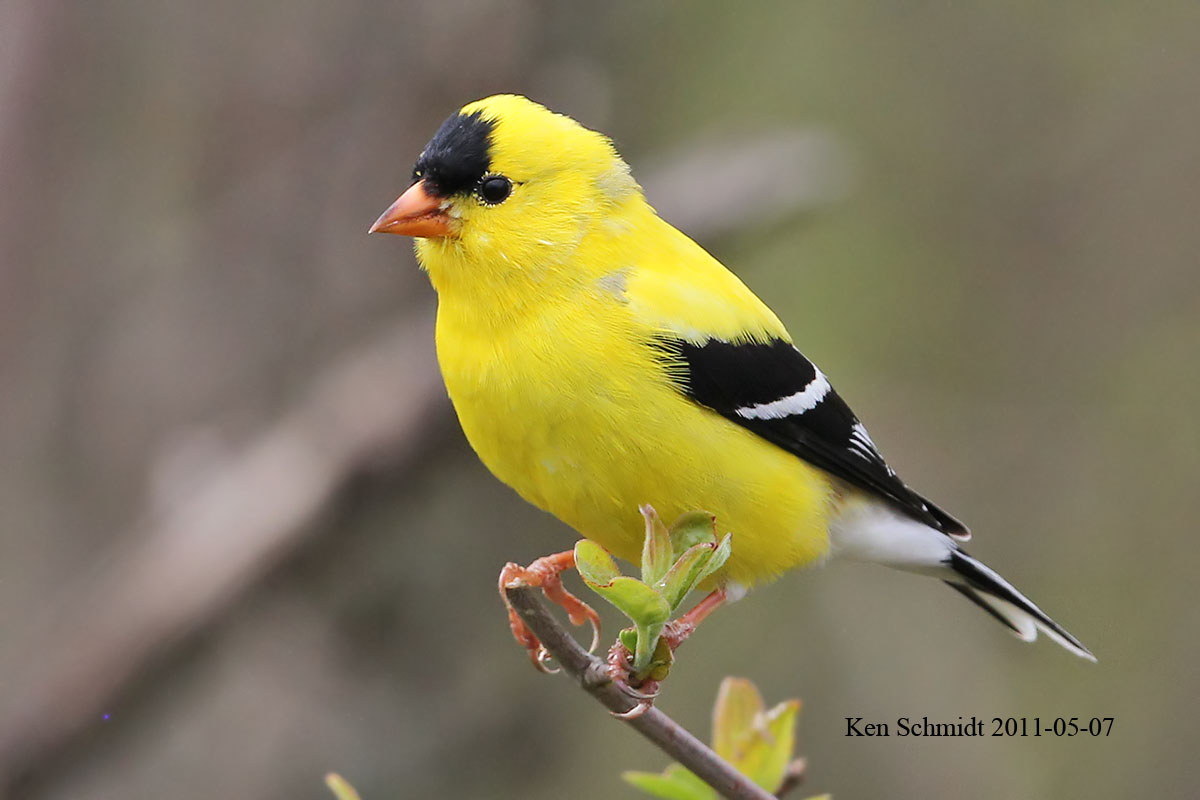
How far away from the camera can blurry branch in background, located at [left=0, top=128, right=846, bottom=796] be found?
489 cm

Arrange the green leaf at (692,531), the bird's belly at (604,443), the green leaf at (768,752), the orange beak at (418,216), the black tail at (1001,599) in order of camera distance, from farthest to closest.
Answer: the black tail at (1001,599), the orange beak at (418,216), the bird's belly at (604,443), the green leaf at (768,752), the green leaf at (692,531)

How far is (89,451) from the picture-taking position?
5672 mm

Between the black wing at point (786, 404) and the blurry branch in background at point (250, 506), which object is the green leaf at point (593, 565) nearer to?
the black wing at point (786, 404)

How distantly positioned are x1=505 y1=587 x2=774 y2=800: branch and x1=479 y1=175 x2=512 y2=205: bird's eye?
103cm

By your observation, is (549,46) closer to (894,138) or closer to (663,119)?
(663,119)

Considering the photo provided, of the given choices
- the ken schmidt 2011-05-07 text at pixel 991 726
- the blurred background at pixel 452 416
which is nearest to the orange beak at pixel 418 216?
the ken schmidt 2011-05-07 text at pixel 991 726

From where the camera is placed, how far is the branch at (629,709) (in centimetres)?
216

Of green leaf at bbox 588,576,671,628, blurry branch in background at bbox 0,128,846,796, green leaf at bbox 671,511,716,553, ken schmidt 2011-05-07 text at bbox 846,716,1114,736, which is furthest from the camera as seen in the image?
blurry branch in background at bbox 0,128,846,796

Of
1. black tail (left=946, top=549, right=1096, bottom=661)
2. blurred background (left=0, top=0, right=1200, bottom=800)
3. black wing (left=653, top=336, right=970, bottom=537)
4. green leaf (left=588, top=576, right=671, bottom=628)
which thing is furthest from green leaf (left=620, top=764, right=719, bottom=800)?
blurred background (left=0, top=0, right=1200, bottom=800)

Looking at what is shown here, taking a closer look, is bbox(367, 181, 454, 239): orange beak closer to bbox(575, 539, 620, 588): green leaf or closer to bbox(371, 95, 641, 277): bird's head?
bbox(371, 95, 641, 277): bird's head

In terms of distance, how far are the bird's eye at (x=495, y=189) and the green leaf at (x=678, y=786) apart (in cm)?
139

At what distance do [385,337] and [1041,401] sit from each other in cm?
286

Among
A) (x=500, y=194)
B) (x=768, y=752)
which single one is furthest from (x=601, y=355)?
(x=768, y=752)

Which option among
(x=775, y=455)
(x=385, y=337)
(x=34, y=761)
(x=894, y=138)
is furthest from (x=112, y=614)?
(x=894, y=138)
